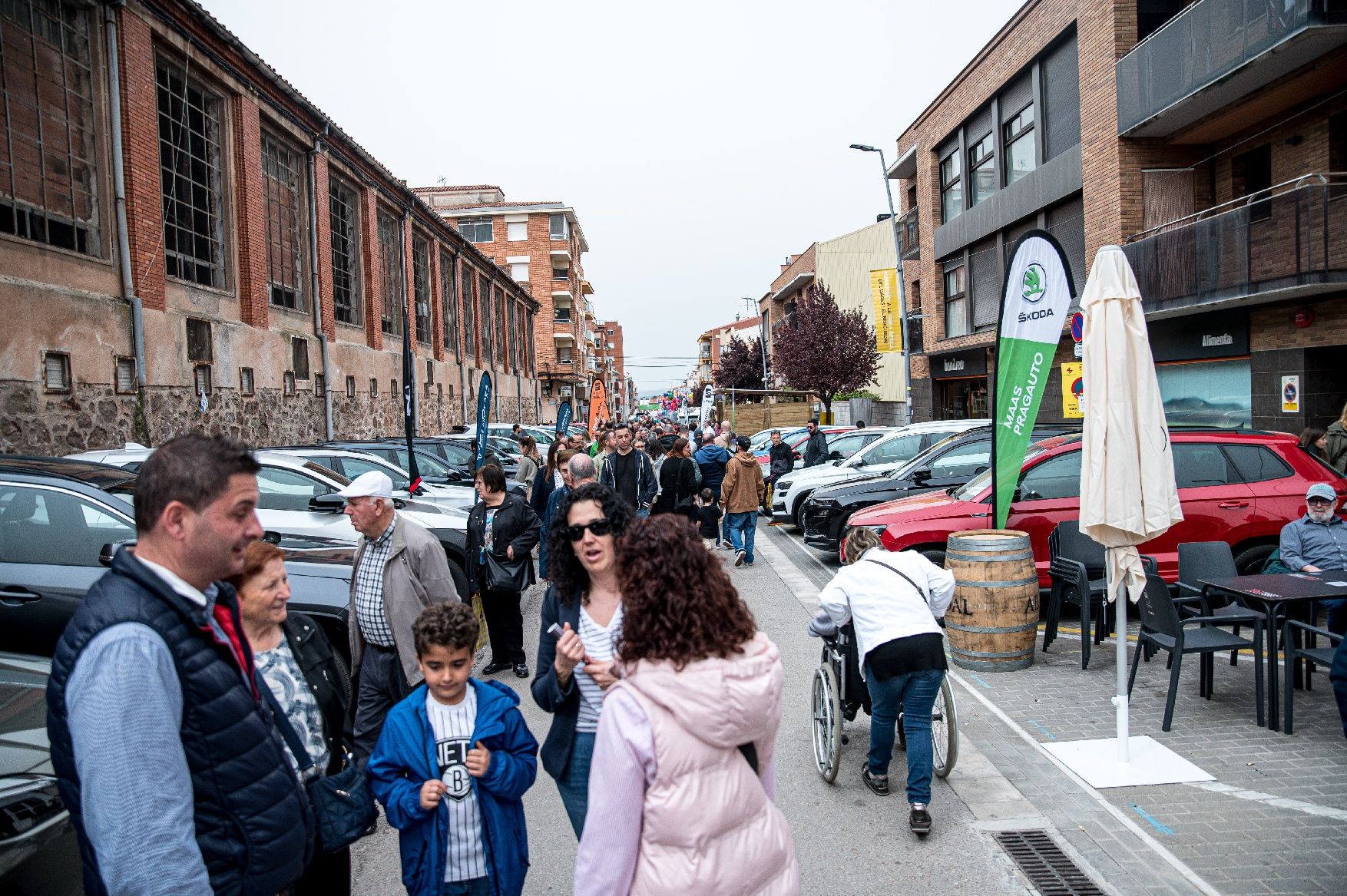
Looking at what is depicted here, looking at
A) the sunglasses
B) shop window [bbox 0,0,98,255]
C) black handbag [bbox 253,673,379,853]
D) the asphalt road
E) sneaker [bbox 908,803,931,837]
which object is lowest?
the asphalt road

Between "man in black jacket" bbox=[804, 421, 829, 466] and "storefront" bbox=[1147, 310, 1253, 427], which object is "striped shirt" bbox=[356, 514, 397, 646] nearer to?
"man in black jacket" bbox=[804, 421, 829, 466]

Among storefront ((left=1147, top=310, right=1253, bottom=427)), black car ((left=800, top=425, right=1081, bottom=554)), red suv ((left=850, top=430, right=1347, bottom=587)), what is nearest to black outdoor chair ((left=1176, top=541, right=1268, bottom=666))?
red suv ((left=850, top=430, right=1347, bottom=587))

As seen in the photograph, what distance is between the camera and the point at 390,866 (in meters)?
4.33

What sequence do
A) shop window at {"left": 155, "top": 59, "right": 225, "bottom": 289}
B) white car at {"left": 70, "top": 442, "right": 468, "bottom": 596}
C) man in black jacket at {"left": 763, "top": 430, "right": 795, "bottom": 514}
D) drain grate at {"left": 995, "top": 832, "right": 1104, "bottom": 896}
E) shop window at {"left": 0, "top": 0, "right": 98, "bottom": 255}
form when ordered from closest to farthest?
drain grate at {"left": 995, "top": 832, "right": 1104, "bottom": 896} < white car at {"left": 70, "top": 442, "right": 468, "bottom": 596} < shop window at {"left": 0, "top": 0, "right": 98, "bottom": 255} < shop window at {"left": 155, "top": 59, "right": 225, "bottom": 289} < man in black jacket at {"left": 763, "top": 430, "right": 795, "bottom": 514}

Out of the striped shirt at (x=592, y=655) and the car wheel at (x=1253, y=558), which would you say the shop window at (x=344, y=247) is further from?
the striped shirt at (x=592, y=655)

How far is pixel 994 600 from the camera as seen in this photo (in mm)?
6914

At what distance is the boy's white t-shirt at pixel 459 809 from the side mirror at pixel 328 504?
234 inches

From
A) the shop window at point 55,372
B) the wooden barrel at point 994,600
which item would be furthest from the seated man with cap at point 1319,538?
the shop window at point 55,372

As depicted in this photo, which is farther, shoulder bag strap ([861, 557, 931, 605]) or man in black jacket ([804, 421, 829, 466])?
man in black jacket ([804, 421, 829, 466])

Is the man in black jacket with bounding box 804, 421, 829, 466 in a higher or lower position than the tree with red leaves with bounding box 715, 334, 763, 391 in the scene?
lower

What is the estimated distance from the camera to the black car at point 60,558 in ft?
18.5

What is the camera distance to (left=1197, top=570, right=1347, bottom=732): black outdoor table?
5621 mm

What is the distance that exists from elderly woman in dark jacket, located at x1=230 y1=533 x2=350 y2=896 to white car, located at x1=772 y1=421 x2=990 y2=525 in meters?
12.5

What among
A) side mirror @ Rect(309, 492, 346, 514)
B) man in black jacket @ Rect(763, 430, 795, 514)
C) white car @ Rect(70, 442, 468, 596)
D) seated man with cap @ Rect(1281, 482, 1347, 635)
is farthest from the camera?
man in black jacket @ Rect(763, 430, 795, 514)
